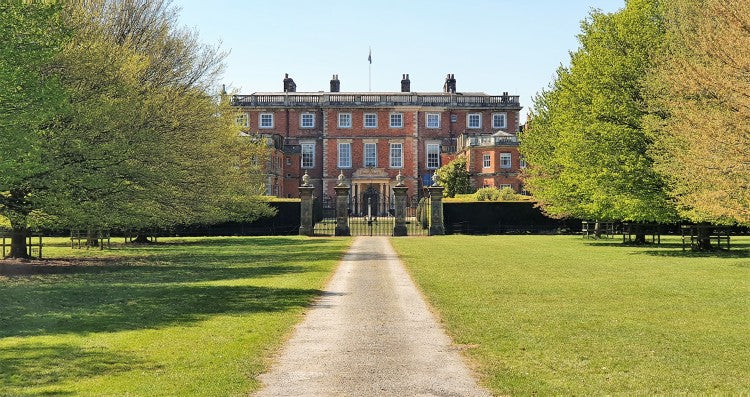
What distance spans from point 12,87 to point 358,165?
65.9m

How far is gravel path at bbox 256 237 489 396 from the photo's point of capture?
8.16 meters

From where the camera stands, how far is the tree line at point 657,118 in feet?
75.3

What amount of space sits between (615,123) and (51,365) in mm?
26308

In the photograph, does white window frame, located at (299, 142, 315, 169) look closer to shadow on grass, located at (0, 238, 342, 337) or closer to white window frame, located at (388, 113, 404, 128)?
white window frame, located at (388, 113, 404, 128)

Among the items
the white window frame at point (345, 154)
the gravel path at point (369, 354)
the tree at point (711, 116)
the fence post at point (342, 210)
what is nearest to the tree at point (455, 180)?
the white window frame at point (345, 154)

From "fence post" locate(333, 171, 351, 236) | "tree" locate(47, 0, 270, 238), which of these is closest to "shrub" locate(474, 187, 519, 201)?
"fence post" locate(333, 171, 351, 236)

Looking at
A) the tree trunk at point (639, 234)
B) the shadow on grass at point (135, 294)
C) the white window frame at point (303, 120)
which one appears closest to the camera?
the shadow on grass at point (135, 294)

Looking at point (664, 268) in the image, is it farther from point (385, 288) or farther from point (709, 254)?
point (385, 288)

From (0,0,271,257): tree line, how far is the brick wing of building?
48.2 metres

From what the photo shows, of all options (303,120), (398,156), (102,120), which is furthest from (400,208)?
(303,120)

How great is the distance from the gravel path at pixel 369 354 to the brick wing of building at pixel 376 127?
67223 mm

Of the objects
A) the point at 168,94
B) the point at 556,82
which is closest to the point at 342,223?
the point at 556,82

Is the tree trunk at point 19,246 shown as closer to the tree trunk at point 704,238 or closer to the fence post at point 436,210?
the tree trunk at point 704,238

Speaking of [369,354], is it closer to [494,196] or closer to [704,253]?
[704,253]
